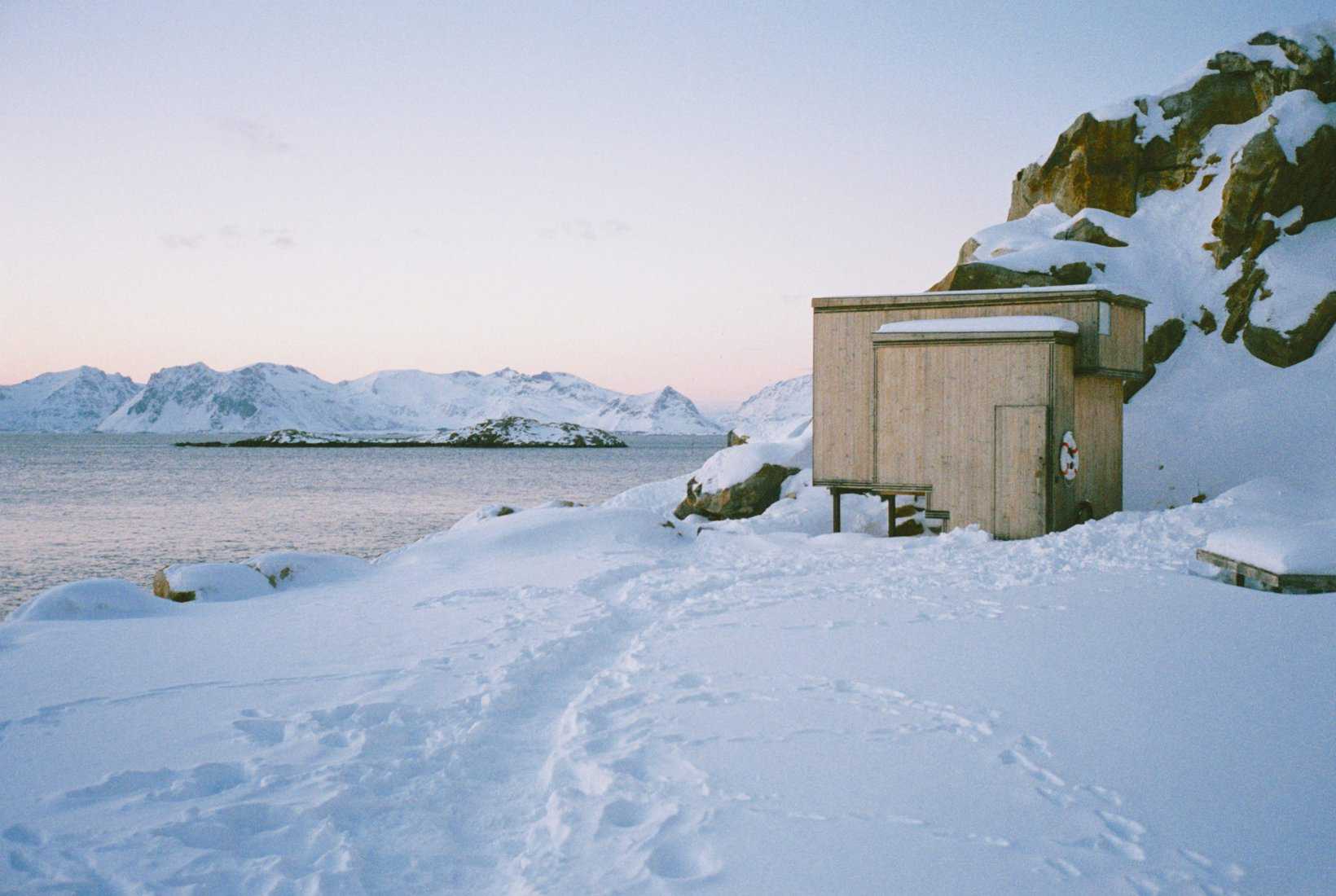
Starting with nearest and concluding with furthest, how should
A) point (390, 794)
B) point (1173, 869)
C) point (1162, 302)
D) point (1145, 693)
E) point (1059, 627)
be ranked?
point (1173, 869)
point (390, 794)
point (1145, 693)
point (1059, 627)
point (1162, 302)

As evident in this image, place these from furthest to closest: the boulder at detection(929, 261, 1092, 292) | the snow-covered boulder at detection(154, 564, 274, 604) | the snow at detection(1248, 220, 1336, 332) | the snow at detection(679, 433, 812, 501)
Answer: the boulder at detection(929, 261, 1092, 292), the snow at detection(679, 433, 812, 501), the snow at detection(1248, 220, 1336, 332), the snow-covered boulder at detection(154, 564, 274, 604)

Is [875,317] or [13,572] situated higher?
[875,317]

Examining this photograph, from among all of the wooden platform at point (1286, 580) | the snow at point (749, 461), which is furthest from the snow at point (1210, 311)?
the wooden platform at point (1286, 580)

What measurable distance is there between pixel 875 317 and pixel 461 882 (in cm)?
1656

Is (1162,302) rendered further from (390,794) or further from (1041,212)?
(390,794)

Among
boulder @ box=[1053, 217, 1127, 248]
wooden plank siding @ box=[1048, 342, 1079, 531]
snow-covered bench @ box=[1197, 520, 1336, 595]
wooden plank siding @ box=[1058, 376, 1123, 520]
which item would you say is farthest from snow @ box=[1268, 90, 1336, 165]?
snow-covered bench @ box=[1197, 520, 1336, 595]

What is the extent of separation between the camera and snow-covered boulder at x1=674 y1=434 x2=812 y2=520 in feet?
86.3

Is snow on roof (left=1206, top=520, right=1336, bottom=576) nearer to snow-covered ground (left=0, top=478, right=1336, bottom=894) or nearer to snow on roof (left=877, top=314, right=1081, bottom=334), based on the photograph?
snow-covered ground (left=0, top=478, right=1336, bottom=894)

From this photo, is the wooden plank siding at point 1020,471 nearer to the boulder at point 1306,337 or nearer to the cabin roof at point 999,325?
the cabin roof at point 999,325

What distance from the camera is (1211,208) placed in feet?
100

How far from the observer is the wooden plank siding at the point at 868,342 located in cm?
1781

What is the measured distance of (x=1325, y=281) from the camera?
2614 cm

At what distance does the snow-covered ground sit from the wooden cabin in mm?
4765

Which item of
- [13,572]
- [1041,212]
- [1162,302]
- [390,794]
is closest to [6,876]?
[390,794]
